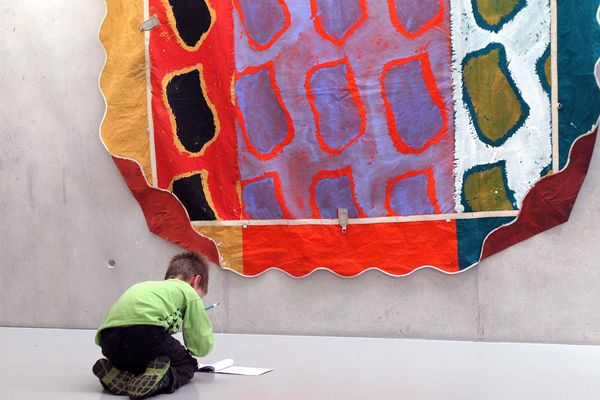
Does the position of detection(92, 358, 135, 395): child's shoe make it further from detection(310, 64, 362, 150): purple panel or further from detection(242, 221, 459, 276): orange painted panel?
detection(310, 64, 362, 150): purple panel

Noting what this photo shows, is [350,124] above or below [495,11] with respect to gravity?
below

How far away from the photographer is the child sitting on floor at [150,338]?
3.07m

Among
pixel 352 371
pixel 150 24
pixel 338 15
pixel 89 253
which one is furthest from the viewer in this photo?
pixel 89 253

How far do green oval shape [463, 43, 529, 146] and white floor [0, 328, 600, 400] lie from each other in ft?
3.55

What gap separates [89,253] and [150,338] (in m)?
2.07

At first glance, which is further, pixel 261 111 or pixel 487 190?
pixel 261 111

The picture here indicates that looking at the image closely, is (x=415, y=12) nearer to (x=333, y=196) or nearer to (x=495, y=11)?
(x=495, y=11)

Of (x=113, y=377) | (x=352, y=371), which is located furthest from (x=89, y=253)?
(x=352, y=371)

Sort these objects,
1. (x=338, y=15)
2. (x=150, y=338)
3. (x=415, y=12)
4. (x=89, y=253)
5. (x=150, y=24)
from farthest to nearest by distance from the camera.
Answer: (x=89, y=253) < (x=150, y=24) < (x=338, y=15) < (x=415, y=12) < (x=150, y=338)

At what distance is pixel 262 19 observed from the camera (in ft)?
14.7

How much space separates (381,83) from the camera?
428 cm

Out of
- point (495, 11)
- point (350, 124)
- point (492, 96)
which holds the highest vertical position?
point (495, 11)

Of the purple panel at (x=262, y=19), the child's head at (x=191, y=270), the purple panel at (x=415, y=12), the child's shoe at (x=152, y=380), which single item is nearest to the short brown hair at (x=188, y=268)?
the child's head at (x=191, y=270)

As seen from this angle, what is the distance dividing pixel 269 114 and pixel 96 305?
163 cm
